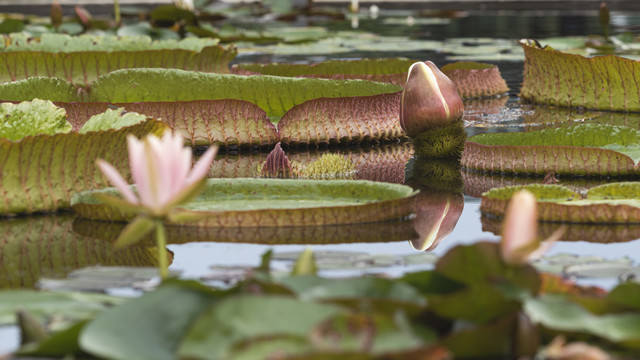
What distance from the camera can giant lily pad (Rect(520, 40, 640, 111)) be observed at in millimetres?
3826

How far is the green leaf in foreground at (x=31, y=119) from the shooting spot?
2338 mm

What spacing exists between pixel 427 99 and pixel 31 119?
117cm

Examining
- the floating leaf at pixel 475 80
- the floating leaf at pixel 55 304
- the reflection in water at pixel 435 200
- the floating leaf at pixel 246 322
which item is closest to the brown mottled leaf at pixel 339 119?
the reflection in water at pixel 435 200

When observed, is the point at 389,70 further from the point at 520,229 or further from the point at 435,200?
the point at 520,229

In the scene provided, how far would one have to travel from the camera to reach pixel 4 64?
372 cm

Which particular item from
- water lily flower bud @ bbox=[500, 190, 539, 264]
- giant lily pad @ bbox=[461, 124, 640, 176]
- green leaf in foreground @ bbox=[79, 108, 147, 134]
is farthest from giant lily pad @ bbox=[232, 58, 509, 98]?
water lily flower bud @ bbox=[500, 190, 539, 264]

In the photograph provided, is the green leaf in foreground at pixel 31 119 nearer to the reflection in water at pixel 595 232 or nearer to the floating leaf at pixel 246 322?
the reflection in water at pixel 595 232

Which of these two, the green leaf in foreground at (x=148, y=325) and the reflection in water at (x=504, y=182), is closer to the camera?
the green leaf in foreground at (x=148, y=325)

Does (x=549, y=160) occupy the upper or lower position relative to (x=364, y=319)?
lower

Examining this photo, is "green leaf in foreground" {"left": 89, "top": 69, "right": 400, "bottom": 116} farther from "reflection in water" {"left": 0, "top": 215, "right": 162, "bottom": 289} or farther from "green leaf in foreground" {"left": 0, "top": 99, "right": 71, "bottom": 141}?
"reflection in water" {"left": 0, "top": 215, "right": 162, "bottom": 289}

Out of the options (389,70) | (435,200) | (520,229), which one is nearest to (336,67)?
(389,70)

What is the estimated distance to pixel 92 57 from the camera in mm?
3795

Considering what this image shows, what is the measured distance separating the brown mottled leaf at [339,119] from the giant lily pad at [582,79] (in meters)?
0.98

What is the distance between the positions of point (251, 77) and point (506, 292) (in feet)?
7.62
